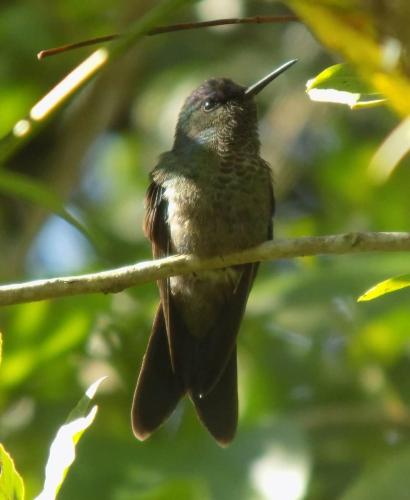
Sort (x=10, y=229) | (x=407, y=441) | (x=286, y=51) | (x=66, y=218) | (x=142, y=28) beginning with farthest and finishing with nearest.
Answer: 1. (x=286, y=51)
2. (x=10, y=229)
3. (x=407, y=441)
4. (x=66, y=218)
5. (x=142, y=28)

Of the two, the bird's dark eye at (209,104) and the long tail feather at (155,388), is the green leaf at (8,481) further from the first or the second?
the bird's dark eye at (209,104)

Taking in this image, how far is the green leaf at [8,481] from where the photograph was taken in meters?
1.46

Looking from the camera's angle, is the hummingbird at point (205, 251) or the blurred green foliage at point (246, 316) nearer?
the hummingbird at point (205, 251)

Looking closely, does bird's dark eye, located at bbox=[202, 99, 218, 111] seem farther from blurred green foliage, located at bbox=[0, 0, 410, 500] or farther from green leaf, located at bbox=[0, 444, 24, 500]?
green leaf, located at bbox=[0, 444, 24, 500]

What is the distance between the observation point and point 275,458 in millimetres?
3838

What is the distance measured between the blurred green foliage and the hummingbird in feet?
0.92

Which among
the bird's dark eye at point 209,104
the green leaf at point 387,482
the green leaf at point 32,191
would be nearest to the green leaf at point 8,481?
the green leaf at point 32,191

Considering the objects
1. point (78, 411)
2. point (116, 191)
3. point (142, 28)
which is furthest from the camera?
point (116, 191)

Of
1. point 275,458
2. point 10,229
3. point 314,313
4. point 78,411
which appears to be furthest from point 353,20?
point 10,229

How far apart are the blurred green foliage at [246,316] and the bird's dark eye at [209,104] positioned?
386 millimetres

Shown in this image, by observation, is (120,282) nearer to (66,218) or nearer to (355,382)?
(66,218)

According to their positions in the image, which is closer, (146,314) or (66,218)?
(66,218)

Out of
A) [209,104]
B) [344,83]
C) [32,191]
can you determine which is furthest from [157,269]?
[209,104]

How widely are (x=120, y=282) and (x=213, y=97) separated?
230 centimetres
